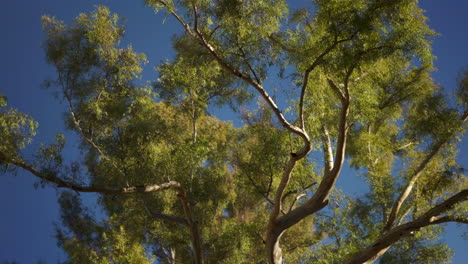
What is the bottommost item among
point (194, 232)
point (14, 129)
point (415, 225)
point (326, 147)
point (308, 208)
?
point (415, 225)

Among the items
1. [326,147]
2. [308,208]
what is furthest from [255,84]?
[326,147]

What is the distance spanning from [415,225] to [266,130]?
412 centimetres

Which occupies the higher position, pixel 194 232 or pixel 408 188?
pixel 194 232

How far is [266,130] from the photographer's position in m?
11.2

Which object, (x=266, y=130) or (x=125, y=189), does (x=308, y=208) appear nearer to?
(x=266, y=130)

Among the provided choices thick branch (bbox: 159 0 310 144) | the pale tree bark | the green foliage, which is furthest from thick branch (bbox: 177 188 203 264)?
the green foliage

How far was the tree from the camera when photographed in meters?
8.50

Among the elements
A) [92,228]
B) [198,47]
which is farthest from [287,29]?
[92,228]

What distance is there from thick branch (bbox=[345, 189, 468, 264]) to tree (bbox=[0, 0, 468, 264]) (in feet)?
0.08

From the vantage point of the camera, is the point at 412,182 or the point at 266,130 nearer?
the point at 412,182

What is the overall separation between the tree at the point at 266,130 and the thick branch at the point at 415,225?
26mm

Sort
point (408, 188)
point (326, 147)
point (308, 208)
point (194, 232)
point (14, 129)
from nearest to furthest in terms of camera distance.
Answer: point (14, 129) < point (308, 208) < point (408, 188) < point (194, 232) < point (326, 147)

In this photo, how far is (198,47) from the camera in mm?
9969

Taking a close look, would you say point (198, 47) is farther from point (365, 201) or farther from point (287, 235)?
point (287, 235)
